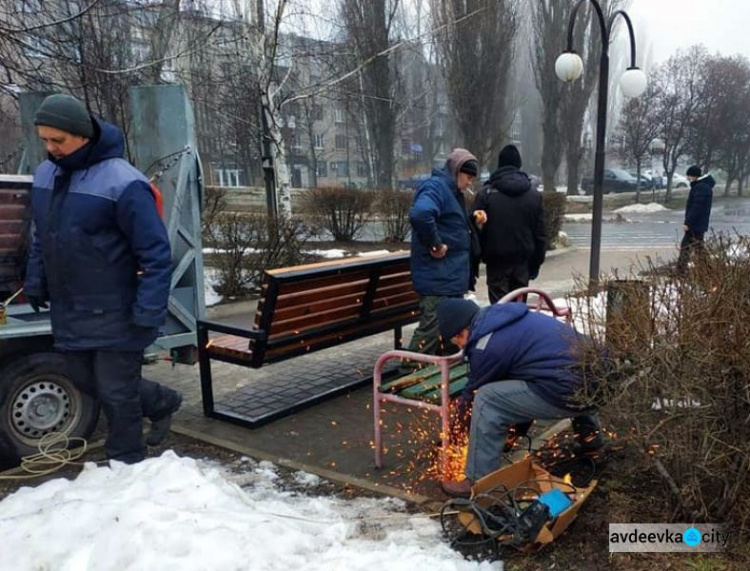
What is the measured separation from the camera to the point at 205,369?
471cm

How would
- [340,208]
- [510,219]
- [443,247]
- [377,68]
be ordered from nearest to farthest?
[443,247] < [510,219] < [340,208] < [377,68]

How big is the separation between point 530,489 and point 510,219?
2909 mm

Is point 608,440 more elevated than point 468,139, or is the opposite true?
point 468,139

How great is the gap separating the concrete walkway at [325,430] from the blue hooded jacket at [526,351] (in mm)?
780

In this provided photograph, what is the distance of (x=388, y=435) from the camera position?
4371 mm

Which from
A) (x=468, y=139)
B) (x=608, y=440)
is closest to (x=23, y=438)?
(x=608, y=440)

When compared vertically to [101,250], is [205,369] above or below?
below

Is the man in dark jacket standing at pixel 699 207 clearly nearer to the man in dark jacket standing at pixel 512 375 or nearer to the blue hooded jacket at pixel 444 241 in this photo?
the blue hooded jacket at pixel 444 241

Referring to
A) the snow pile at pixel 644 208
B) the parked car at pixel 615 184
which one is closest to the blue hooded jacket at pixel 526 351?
the snow pile at pixel 644 208

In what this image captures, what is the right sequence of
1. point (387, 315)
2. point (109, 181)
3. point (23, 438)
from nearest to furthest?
1. point (109, 181)
2. point (23, 438)
3. point (387, 315)

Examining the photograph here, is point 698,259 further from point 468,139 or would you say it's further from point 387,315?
point 468,139

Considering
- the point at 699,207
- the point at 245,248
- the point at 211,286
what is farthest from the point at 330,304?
the point at 699,207

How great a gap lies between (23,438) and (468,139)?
75.5 ft

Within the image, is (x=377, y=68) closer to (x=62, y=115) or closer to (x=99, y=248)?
(x=62, y=115)
